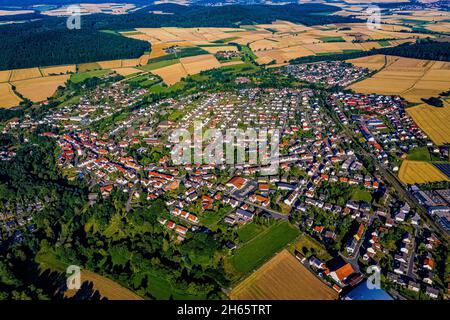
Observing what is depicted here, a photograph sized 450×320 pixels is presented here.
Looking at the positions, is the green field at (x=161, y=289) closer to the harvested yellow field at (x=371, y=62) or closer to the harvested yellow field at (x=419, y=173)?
the harvested yellow field at (x=419, y=173)

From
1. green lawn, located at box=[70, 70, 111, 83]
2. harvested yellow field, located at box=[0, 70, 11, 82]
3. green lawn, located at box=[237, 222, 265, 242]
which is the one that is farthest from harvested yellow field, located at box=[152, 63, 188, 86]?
green lawn, located at box=[237, 222, 265, 242]

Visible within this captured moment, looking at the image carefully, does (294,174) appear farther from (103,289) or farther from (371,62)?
(371,62)

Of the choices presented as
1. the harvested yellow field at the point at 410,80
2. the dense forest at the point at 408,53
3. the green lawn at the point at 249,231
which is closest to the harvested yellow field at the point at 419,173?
the green lawn at the point at 249,231

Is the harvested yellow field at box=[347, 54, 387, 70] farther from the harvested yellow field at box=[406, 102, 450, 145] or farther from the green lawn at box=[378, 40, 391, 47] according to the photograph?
the harvested yellow field at box=[406, 102, 450, 145]

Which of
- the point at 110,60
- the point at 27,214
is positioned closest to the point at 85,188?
the point at 27,214

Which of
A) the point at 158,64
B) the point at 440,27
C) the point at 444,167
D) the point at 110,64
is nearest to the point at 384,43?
the point at 440,27

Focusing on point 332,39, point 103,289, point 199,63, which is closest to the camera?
point 103,289
